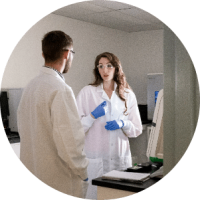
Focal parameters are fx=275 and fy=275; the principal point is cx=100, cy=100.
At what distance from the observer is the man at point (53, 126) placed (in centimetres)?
101

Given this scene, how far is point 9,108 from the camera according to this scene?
1271 mm

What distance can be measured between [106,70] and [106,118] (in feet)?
0.93

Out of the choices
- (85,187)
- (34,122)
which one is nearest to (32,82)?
(34,122)

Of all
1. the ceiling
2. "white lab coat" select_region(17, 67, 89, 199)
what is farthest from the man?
the ceiling

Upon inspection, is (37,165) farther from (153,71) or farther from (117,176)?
(153,71)

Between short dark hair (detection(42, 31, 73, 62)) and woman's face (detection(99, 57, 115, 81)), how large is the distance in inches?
21.9

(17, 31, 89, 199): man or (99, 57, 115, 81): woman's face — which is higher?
(99, 57, 115, 81): woman's face

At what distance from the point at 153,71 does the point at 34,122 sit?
154 centimetres

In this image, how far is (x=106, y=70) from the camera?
1.63 meters

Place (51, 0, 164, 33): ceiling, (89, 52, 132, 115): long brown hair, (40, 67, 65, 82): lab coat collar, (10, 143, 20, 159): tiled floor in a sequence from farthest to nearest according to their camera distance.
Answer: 1. (89, 52, 132, 115): long brown hair
2. (51, 0, 164, 33): ceiling
3. (40, 67, 65, 82): lab coat collar
4. (10, 143, 20, 159): tiled floor

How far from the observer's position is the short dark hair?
3.52 feet

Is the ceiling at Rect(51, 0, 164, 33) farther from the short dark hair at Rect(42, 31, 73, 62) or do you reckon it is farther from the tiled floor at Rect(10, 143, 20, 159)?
the tiled floor at Rect(10, 143, 20, 159)

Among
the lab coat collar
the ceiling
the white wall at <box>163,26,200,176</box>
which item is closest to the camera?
the white wall at <box>163,26,200,176</box>

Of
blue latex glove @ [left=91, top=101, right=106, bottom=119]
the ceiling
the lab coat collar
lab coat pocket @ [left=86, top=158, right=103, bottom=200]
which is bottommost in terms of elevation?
lab coat pocket @ [left=86, top=158, right=103, bottom=200]
